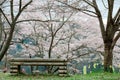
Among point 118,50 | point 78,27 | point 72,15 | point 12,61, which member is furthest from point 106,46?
point 118,50

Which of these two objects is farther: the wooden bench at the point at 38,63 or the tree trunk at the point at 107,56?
the tree trunk at the point at 107,56

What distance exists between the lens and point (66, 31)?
1085 inches

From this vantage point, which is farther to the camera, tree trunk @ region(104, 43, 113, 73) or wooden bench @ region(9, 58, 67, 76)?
tree trunk @ region(104, 43, 113, 73)

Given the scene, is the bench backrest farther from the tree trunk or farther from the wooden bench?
the tree trunk

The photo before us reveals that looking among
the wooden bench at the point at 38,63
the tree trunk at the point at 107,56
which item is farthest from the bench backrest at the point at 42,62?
the tree trunk at the point at 107,56

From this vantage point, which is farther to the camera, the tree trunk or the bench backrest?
the tree trunk

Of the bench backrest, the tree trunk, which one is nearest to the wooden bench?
the bench backrest

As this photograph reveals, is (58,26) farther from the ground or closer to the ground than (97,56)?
farther from the ground

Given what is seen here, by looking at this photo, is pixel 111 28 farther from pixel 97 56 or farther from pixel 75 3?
pixel 97 56

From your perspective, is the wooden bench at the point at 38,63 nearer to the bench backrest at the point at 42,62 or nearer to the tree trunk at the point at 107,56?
the bench backrest at the point at 42,62

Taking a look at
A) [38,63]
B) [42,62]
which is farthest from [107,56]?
[38,63]

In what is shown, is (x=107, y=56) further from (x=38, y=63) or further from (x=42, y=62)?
(x=38, y=63)

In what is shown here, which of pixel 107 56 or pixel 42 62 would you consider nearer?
pixel 42 62

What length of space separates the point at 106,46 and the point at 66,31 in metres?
12.6
